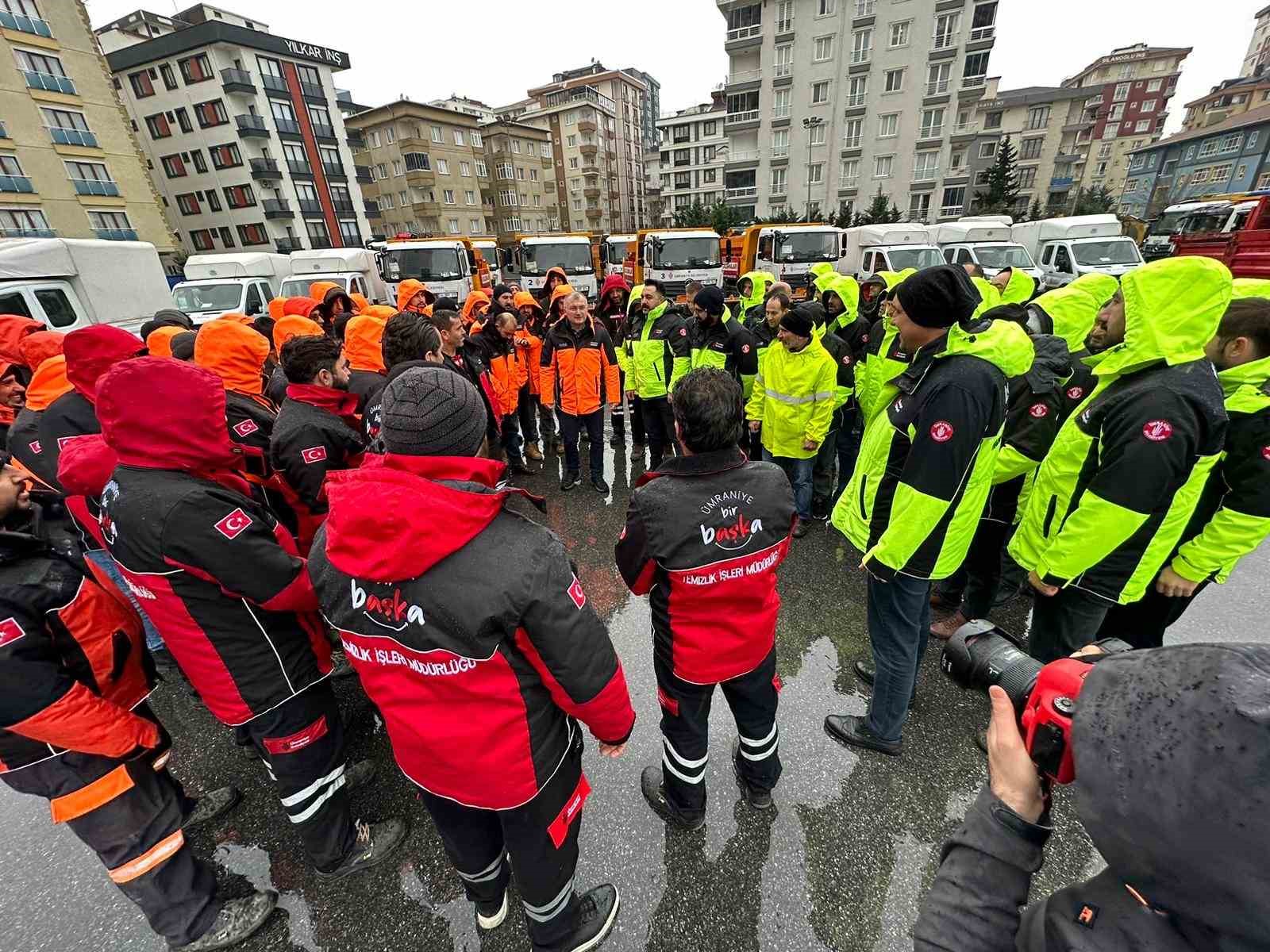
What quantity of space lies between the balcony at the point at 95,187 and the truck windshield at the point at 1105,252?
41.5 metres

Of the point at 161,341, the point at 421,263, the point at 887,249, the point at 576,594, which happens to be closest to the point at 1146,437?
the point at 576,594

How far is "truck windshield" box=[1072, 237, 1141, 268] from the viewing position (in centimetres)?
1388

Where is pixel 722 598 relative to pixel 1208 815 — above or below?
below

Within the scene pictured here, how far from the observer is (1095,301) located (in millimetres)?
3605

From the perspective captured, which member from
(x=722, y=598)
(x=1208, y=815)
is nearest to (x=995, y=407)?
(x=722, y=598)

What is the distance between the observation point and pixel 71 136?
2503 centimetres

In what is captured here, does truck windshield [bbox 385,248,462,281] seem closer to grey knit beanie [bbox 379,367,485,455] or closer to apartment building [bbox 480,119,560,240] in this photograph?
grey knit beanie [bbox 379,367,485,455]

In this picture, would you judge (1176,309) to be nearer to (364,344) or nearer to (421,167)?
(364,344)

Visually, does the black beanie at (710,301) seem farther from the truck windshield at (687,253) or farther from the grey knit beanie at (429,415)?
the truck windshield at (687,253)

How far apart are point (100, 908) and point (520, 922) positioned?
5.59 feet

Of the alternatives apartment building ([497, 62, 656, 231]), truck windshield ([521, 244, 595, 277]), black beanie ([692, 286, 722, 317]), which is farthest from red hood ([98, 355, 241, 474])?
apartment building ([497, 62, 656, 231])

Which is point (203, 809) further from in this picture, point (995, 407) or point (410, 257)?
point (410, 257)

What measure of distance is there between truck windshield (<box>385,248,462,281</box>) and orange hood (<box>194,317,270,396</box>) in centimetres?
1304

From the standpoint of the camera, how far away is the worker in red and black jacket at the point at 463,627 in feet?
3.86
